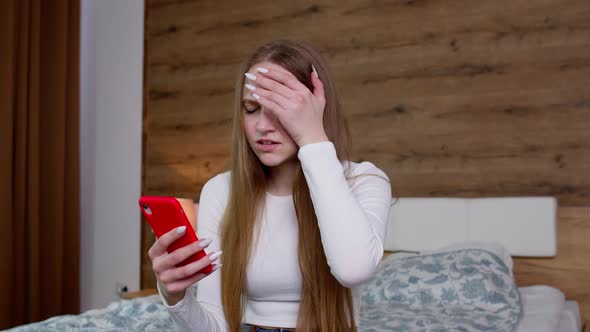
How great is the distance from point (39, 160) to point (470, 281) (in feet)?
9.14

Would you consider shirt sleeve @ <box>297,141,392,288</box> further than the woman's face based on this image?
No

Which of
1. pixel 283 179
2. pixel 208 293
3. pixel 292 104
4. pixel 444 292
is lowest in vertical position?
pixel 444 292

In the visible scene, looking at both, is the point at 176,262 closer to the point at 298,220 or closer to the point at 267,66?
the point at 298,220

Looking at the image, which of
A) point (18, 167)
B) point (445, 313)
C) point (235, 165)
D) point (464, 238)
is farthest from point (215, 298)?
point (18, 167)

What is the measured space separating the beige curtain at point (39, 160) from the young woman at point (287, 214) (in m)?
2.79

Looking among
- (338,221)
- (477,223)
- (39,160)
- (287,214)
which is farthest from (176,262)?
(39,160)

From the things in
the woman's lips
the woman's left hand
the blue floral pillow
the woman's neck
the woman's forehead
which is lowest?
the blue floral pillow

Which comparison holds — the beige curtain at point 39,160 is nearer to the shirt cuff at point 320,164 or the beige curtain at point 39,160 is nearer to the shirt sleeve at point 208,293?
the shirt sleeve at point 208,293

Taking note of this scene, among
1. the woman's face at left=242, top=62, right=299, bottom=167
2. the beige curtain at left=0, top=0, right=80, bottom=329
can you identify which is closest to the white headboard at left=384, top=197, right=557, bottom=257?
the woman's face at left=242, top=62, right=299, bottom=167

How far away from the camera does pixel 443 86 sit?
318 cm

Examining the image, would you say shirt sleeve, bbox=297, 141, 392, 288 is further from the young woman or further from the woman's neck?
the woman's neck

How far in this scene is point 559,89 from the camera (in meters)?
2.94

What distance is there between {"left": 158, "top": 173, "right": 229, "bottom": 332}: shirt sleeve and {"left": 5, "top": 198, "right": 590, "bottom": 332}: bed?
2.66 ft

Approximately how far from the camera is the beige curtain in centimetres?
370
